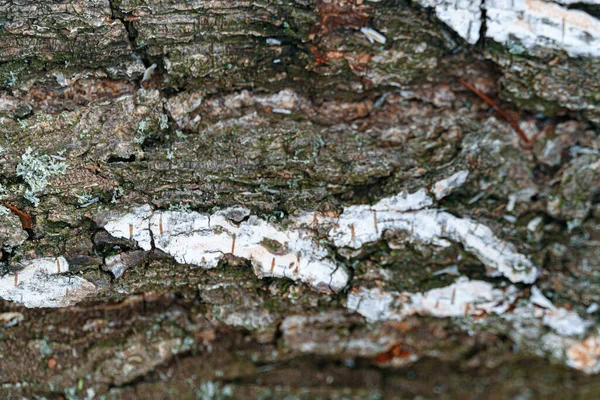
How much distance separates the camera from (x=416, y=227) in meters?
2.61

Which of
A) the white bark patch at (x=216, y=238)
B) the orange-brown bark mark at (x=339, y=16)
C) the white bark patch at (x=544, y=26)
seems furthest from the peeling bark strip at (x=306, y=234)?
the orange-brown bark mark at (x=339, y=16)

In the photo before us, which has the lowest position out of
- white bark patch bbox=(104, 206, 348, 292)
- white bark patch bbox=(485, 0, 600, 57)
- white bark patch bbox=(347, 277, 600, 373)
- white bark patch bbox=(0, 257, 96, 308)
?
white bark patch bbox=(347, 277, 600, 373)

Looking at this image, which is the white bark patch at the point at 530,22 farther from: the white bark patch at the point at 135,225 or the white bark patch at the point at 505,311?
the white bark patch at the point at 135,225

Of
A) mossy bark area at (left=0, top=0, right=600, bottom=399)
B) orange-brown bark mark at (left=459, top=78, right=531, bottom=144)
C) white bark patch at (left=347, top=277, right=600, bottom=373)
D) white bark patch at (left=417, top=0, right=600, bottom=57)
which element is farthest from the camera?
white bark patch at (left=347, top=277, right=600, bottom=373)

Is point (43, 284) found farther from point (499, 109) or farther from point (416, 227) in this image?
point (499, 109)

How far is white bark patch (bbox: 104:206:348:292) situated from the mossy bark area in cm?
6

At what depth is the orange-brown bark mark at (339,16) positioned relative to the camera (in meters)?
2.40

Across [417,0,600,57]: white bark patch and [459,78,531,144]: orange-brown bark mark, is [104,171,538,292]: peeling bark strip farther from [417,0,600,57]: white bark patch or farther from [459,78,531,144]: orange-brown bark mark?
[417,0,600,57]: white bark patch

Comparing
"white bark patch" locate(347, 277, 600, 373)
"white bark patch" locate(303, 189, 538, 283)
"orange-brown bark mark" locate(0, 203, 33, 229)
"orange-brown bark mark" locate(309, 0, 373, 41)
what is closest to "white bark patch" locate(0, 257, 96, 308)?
"orange-brown bark mark" locate(0, 203, 33, 229)

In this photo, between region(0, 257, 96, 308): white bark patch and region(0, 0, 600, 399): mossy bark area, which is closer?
region(0, 0, 600, 399): mossy bark area

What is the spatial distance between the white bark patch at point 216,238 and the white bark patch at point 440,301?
47cm

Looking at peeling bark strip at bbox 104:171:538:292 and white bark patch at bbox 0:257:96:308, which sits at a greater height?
peeling bark strip at bbox 104:171:538:292

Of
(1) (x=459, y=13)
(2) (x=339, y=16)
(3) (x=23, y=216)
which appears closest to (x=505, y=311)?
(1) (x=459, y=13)

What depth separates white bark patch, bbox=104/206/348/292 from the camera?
101 inches
